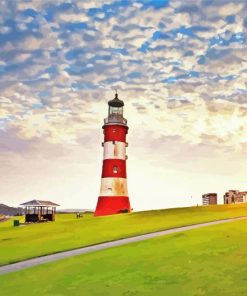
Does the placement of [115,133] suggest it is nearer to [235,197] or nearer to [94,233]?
[94,233]

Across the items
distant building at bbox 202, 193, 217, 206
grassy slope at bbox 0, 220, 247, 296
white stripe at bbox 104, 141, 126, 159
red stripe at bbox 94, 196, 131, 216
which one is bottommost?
grassy slope at bbox 0, 220, 247, 296

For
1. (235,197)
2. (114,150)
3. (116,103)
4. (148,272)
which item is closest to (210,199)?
(235,197)

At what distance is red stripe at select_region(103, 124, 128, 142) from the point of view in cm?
5697

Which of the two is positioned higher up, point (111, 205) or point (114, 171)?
point (114, 171)

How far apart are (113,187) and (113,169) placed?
224 centimetres

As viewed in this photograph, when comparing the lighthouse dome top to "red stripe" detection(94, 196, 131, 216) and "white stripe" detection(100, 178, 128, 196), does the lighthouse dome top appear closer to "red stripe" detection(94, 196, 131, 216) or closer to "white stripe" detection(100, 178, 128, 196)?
"white stripe" detection(100, 178, 128, 196)

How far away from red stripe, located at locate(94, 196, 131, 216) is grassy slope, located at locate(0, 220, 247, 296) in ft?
100

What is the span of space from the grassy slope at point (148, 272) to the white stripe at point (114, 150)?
103 feet

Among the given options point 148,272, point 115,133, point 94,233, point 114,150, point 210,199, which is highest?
point 115,133

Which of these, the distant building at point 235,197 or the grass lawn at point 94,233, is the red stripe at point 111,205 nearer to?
the grass lawn at point 94,233

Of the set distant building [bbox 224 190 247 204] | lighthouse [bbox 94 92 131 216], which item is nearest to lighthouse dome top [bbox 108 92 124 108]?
lighthouse [bbox 94 92 131 216]

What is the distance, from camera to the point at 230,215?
1743 inches

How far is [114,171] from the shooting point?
184 ft

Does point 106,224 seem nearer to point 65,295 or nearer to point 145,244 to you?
point 145,244
